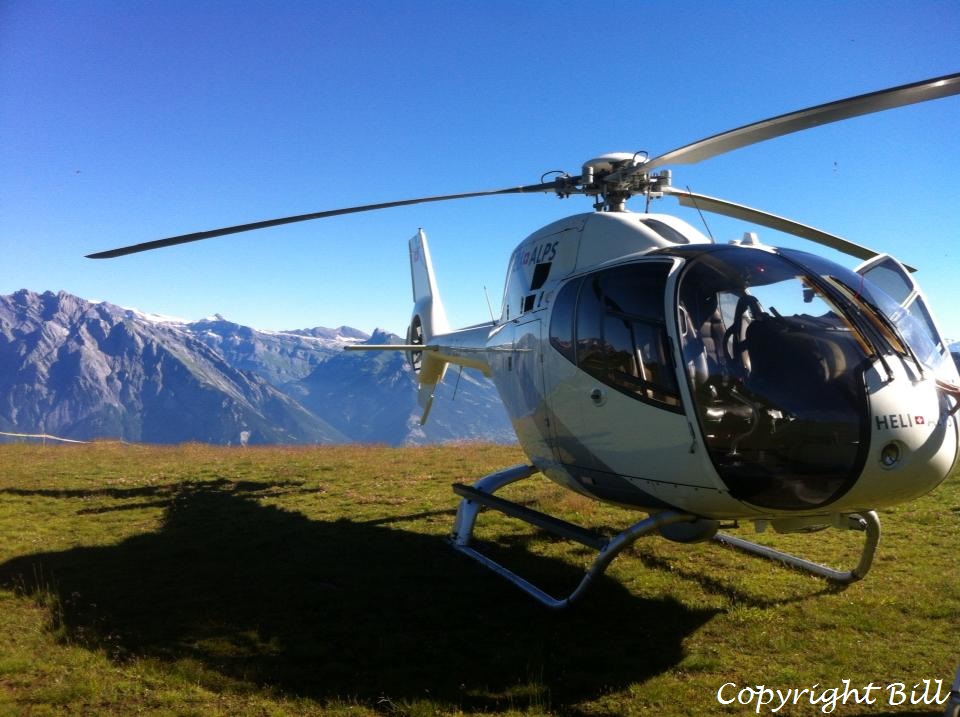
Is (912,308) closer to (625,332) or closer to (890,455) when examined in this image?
(890,455)

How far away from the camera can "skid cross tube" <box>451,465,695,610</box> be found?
7148 mm

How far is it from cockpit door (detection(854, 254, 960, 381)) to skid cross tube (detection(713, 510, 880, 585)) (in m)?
1.88

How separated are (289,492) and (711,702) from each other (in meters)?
12.8

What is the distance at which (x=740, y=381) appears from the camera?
20.1 ft

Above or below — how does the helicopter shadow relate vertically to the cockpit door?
below

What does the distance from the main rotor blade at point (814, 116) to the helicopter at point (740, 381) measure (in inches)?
0.8

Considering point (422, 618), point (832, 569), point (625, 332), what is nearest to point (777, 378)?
point (625, 332)

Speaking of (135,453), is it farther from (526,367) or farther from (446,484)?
(526,367)

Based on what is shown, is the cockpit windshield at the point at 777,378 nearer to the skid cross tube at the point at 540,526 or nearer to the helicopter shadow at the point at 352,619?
the skid cross tube at the point at 540,526

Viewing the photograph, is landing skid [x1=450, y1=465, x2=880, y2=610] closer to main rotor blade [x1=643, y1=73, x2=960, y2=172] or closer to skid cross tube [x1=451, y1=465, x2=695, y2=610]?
skid cross tube [x1=451, y1=465, x2=695, y2=610]

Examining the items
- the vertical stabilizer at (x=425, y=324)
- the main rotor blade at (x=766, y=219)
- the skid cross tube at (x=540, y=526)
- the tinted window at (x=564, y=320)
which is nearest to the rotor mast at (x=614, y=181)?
the main rotor blade at (x=766, y=219)

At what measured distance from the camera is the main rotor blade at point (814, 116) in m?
5.57

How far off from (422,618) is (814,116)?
22.7 ft

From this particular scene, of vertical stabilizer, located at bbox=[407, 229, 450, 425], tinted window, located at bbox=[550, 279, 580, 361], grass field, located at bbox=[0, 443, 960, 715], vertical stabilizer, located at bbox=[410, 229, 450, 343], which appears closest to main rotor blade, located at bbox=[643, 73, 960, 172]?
tinted window, located at bbox=[550, 279, 580, 361]
